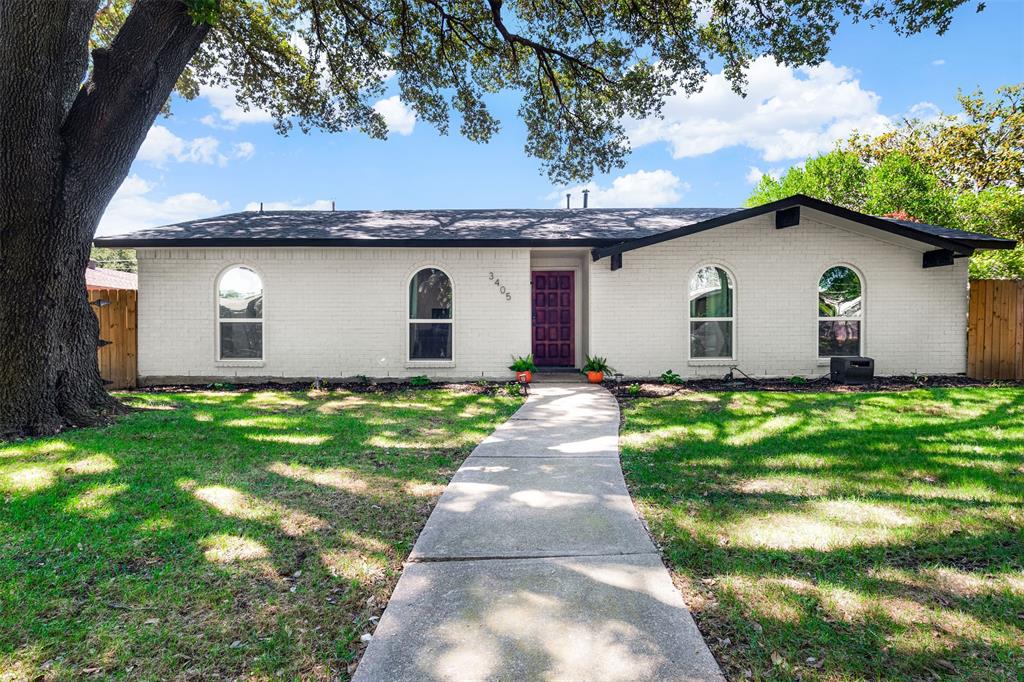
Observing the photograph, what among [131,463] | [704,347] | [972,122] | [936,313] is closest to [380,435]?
[131,463]

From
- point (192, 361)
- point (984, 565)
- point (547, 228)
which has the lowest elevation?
point (984, 565)

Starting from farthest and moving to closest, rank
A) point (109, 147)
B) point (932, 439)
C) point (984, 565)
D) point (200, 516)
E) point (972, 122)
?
1. point (972, 122)
2. point (109, 147)
3. point (932, 439)
4. point (200, 516)
5. point (984, 565)

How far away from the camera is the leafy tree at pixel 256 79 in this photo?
580 centimetres

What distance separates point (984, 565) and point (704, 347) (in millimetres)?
7947

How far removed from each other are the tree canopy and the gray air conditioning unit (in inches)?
451

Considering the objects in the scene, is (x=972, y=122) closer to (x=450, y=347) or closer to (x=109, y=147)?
(x=450, y=347)

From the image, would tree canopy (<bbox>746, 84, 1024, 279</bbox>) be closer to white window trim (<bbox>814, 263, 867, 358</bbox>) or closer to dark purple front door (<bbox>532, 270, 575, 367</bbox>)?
white window trim (<bbox>814, 263, 867, 358</bbox>)

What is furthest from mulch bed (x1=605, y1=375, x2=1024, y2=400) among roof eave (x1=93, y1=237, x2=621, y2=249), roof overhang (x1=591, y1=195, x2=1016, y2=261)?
roof eave (x1=93, y1=237, x2=621, y2=249)

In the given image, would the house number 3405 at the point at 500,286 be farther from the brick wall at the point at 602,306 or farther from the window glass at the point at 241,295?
the window glass at the point at 241,295

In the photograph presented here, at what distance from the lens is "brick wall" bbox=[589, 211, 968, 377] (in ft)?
34.0

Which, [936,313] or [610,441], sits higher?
[936,313]

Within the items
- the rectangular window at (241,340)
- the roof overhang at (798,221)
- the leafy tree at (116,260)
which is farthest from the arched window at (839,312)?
the leafy tree at (116,260)

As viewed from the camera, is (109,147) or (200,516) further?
(109,147)

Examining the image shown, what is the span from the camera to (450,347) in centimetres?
1062
